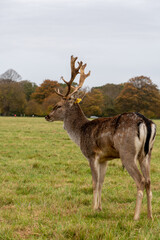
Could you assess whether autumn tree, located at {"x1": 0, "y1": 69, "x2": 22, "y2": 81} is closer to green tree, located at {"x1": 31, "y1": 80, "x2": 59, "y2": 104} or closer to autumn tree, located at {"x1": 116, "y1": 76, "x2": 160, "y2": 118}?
green tree, located at {"x1": 31, "y1": 80, "x2": 59, "y2": 104}

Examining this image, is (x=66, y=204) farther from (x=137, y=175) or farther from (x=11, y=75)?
(x=11, y=75)

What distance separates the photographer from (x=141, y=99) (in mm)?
56281

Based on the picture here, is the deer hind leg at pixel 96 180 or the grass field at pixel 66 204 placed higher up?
the deer hind leg at pixel 96 180

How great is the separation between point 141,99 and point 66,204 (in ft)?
173

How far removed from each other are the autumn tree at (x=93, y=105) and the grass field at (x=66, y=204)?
4822cm

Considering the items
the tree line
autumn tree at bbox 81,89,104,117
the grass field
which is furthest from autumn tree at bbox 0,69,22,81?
the grass field

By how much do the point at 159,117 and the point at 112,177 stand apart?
5724 centimetres

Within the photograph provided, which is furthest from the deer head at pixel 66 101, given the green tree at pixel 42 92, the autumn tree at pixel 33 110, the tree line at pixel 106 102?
the green tree at pixel 42 92

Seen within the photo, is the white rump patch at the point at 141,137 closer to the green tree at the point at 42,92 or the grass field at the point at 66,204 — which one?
the grass field at the point at 66,204

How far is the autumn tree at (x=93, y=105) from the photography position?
57.6 meters

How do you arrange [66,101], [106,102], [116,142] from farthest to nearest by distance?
[106,102]
[66,101]
[116,142]

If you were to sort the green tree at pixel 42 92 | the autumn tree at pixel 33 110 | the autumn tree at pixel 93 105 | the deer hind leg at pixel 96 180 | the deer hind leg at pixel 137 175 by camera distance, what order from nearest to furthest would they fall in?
the deer hind leg at pixel 137 175
the deer hind leg at pixel 96 180
the autumn tree at pixel 93 105
the autumn tree at pixel 33 110
the green tree at pixel 42 92

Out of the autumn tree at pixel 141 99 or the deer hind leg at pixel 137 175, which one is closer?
the deer hind leg at pixel 137 175

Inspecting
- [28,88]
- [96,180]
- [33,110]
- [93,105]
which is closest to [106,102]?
[93,105]
